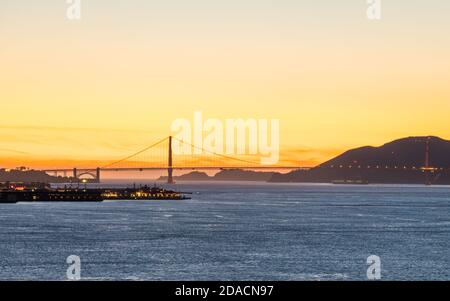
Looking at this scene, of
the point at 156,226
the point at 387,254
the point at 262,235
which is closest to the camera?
the point at 387,254

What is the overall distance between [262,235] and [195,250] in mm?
16023

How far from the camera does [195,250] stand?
189ft
